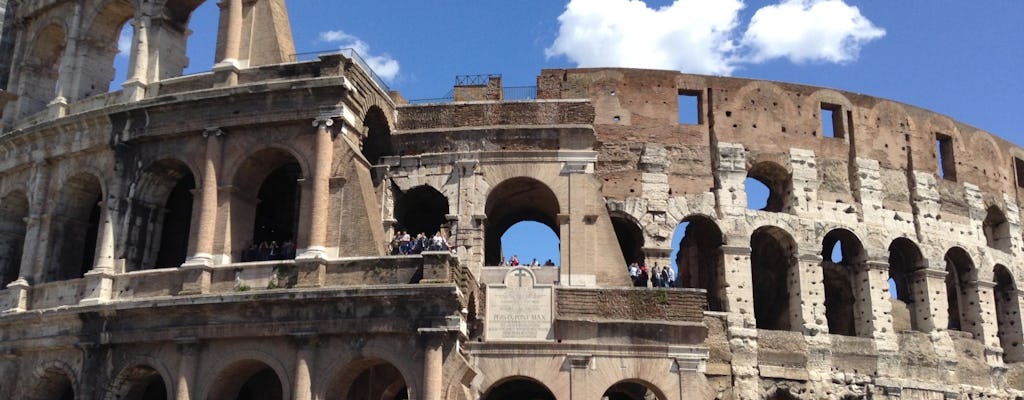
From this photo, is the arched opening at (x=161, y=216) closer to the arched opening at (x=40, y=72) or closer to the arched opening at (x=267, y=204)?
the arched opening at (x=267, y=204)

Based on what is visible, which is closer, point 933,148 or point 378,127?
point 378,127

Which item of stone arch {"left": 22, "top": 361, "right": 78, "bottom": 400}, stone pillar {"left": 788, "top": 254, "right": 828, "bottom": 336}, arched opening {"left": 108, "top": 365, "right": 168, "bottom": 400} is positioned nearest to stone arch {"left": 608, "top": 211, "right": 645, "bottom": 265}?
stone pillar {"left": 788, "top": 254, "right": 828, "bottom": 336}

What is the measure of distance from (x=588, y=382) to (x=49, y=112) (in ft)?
45.4

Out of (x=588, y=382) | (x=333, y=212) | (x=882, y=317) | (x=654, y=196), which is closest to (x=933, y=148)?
(x=882, y=317)

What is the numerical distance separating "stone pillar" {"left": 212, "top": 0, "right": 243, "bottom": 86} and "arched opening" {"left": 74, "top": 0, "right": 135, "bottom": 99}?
3382 mm

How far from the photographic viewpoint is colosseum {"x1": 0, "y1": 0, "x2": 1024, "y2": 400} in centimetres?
1977

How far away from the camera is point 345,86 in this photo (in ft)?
67.0

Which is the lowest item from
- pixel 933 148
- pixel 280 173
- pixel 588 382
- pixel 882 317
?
pixel 588 382

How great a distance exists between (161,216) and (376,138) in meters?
5.00

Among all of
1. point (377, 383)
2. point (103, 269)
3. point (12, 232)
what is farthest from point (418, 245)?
point (12, 232)

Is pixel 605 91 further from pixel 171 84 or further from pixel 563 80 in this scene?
pixel 171 84

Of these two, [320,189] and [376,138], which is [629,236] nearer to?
[376,138]

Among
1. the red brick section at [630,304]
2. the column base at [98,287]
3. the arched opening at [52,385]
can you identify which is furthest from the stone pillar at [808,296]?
the arched opening at [52,385]

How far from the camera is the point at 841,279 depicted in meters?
27.7
